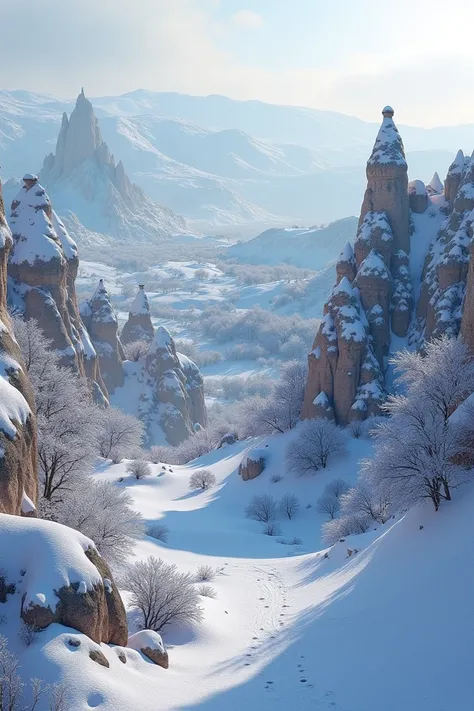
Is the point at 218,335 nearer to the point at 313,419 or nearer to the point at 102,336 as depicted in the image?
the point at 102,336

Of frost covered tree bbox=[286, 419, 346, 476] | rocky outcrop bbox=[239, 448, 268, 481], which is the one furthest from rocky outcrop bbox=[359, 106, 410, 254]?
rocky outcrop bbox=[239, 448, 268, 481]

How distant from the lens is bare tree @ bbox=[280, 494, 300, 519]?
45.8 meters

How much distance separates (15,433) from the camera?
59.6 ft

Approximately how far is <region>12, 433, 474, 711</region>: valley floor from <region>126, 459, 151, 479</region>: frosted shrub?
2100 centimetres

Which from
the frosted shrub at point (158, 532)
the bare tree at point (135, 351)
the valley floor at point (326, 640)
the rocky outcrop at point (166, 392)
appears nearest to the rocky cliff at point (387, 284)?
the frosted shrub at point (158, 532)

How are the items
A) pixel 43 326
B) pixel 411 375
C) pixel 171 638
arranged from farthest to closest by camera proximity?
pixel 43 326 < pixel 411 375 < pixel 171 638

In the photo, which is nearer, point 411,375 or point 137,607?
point 137,607

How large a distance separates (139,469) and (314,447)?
45.6 feet

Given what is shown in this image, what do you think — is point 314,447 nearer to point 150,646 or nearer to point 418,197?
point 418,197

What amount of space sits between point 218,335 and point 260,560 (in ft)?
410

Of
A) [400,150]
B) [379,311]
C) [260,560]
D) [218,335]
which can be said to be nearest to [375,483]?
[260,560]

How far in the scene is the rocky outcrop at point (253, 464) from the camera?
51625 mm

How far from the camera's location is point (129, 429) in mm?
58125

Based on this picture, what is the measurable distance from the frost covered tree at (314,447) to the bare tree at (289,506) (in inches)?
121
